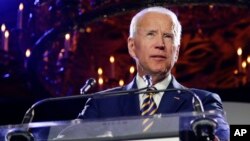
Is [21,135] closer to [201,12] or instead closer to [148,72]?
[148,72]

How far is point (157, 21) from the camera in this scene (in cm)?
170

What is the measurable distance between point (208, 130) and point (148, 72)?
0.98 metres

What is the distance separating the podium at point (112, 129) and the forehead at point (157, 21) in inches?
34.5

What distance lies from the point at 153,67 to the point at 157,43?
9 cm

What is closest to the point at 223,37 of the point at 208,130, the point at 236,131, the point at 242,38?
the point at 242,38

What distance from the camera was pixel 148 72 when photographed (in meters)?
1.74

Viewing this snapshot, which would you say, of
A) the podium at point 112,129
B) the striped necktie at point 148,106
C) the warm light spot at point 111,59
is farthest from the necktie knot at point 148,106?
the warm light spot at point 111,59

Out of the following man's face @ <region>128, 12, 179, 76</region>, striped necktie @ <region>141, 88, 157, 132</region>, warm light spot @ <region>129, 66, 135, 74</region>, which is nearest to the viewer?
striped necktie @ <region>141, 88, 157, 132</region>

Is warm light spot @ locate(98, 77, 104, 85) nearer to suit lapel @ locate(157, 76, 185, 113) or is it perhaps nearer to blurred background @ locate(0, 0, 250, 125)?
blurred background @ locate(0, 0, 250, 125)

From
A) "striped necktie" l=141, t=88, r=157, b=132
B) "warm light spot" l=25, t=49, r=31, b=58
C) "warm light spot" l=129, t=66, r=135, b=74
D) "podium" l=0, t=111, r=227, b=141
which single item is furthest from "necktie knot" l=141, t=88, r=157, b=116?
"warm light spot" l=25, t=49, r=31, b=58

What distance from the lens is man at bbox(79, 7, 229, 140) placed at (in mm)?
1504

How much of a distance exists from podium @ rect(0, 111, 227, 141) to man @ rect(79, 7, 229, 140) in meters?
0.64

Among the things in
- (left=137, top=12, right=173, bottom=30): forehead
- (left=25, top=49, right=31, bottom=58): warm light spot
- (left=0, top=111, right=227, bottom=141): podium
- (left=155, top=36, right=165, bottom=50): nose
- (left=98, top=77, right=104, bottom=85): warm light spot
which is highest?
(left=137, top=12, right=173, bottom=30): forehead

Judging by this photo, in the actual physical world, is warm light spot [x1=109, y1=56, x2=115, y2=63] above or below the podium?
below
